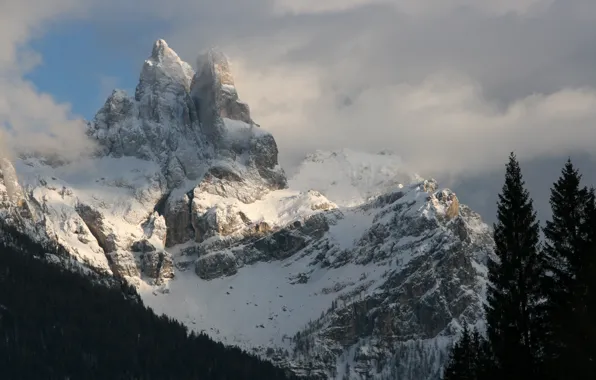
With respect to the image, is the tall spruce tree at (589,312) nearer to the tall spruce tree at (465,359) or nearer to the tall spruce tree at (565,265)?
the tall spruce tree at (565,265)

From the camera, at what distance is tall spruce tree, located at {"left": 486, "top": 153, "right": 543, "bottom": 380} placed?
224ft

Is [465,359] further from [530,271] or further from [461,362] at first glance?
[530,271]

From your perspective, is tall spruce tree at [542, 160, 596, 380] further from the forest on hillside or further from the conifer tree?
Result: the conifer tree

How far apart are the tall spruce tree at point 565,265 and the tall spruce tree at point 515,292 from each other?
4.52ft

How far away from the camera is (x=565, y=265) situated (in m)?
67.8

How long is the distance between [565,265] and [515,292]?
3.74 m

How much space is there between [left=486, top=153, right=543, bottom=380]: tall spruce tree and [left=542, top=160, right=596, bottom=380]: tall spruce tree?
1378 mm

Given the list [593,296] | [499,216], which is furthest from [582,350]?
[499,216]

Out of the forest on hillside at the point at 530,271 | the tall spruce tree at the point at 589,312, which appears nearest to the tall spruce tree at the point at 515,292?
the forest on hillside at the point at 530,271

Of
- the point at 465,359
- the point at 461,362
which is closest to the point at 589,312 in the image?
the point at 465,359

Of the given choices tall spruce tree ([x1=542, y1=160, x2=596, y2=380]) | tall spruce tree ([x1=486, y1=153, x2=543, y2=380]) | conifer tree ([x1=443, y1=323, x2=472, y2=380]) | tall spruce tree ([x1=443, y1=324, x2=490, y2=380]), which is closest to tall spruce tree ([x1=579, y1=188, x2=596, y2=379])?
tall spruce tree ([x1=542, y1=160, x2=596, y2=380])

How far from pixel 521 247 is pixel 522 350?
657 cm

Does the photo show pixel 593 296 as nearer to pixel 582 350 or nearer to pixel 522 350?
pixel 582 350

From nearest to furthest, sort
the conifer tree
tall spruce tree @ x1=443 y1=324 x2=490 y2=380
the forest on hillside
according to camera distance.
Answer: the forest on hillside → tall spruce tree @ x1=443 y1=324 x2=490 y2=380 → the conifer tree
